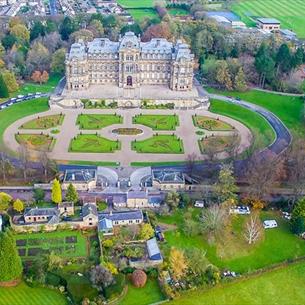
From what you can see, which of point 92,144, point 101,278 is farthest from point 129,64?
point 101,278

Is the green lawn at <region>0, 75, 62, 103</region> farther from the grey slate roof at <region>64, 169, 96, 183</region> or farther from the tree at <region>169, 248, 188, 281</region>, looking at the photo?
the tree at <region>169, 248, 188, 281</region>

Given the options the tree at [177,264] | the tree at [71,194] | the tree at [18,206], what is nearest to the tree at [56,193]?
the tree at [71,194]

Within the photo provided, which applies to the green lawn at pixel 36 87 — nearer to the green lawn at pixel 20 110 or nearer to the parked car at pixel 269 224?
the green lawn at pixel 20 110

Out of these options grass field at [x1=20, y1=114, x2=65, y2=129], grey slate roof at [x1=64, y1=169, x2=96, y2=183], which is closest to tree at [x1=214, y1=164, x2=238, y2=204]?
grey slate roof at [x1=64, y1=169, x2=96, y2=183]

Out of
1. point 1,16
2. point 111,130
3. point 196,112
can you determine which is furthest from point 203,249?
point 1,16

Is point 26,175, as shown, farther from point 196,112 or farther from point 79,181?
point 196,112
